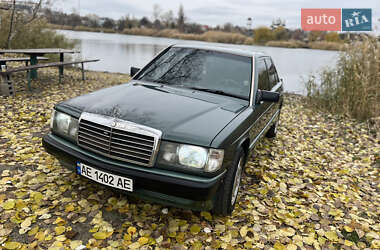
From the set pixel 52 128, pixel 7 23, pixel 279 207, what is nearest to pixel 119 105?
pixel 52 128

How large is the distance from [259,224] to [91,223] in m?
1.63

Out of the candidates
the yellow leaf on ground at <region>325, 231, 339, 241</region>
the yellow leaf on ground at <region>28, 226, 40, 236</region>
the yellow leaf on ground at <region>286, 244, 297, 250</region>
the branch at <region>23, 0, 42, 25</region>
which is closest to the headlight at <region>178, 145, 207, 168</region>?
the yellow leaf on ground at <region>286, 244, 297, 250</region>

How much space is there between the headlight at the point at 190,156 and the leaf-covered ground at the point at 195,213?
0.62 m

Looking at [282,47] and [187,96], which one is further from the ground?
[282,47]

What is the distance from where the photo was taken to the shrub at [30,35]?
11.2m

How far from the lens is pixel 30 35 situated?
39.8ft

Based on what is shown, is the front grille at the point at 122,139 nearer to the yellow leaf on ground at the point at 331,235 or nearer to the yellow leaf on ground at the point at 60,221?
the yellow leaf on ground at the point at 60,221

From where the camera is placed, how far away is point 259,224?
2936 mm

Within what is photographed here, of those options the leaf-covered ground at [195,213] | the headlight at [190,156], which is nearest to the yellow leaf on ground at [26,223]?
the leaf-covered ground at [195,213]

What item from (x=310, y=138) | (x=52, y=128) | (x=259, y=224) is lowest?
(x=259, y=224)

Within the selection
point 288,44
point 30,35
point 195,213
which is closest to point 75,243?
point 195,213

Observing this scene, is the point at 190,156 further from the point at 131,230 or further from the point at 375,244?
the point at 375,244

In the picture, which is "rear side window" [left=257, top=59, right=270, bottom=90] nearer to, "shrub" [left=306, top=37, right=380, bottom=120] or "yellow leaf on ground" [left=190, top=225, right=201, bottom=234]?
"yellow leaf on ground" [left=190, top=225, right=201, bottom=234]

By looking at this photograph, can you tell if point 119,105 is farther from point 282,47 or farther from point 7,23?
point 282,47
